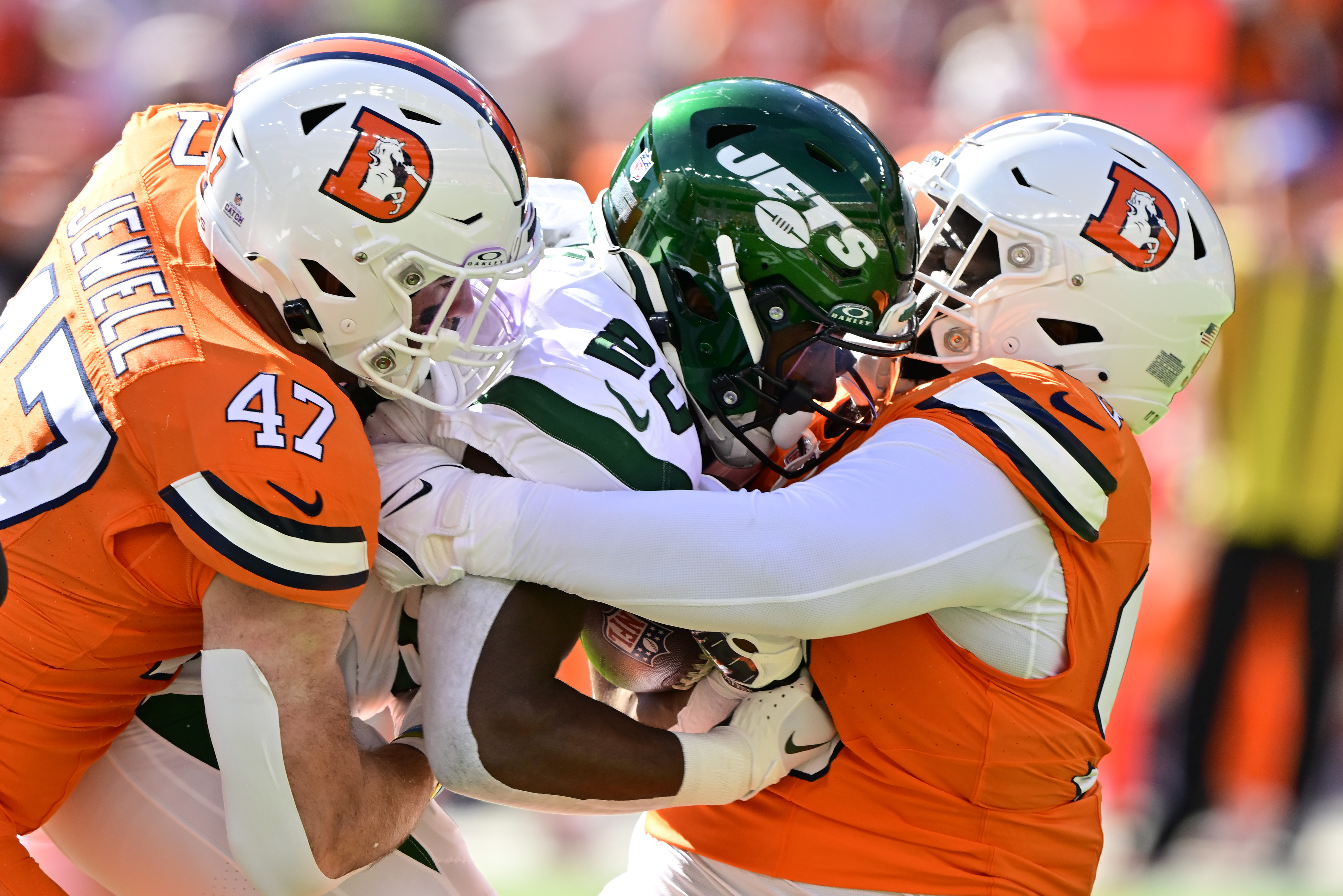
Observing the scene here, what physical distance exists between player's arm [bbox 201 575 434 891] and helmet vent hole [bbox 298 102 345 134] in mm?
772

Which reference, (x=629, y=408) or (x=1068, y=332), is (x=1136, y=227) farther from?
(x=629, y=408)

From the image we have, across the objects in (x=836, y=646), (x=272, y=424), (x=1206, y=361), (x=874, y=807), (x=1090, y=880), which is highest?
(x=272, y=424)

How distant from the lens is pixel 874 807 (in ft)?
8.15

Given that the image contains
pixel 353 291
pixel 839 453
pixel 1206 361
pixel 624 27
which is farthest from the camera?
pixel 624 27

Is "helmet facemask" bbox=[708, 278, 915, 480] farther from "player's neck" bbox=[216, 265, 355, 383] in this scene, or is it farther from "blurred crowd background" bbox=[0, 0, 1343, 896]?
"blurred crowd background" bbox=[0, 0, 1343, 896]

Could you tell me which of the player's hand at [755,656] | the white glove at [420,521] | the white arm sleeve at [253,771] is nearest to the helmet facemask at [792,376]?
the player's hand at [755,656]

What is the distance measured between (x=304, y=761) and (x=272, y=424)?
1.74ft

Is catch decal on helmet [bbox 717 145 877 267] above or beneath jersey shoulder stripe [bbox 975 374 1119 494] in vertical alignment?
above

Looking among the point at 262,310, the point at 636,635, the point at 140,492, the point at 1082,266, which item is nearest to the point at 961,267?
the point at 1082,266

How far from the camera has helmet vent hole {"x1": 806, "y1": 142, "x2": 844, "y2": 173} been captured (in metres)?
2.55

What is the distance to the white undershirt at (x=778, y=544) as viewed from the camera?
2246 mm

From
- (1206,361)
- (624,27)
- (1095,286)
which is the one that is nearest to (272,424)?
(1095,286)

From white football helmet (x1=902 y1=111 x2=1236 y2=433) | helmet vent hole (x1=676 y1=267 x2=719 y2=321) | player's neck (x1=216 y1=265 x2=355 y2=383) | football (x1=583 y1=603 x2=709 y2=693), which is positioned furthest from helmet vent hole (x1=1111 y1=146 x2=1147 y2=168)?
player's neck (x1=216 y1=265 x2=355 y2=383)

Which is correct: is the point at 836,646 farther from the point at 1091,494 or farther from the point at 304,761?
the point at 304,761
